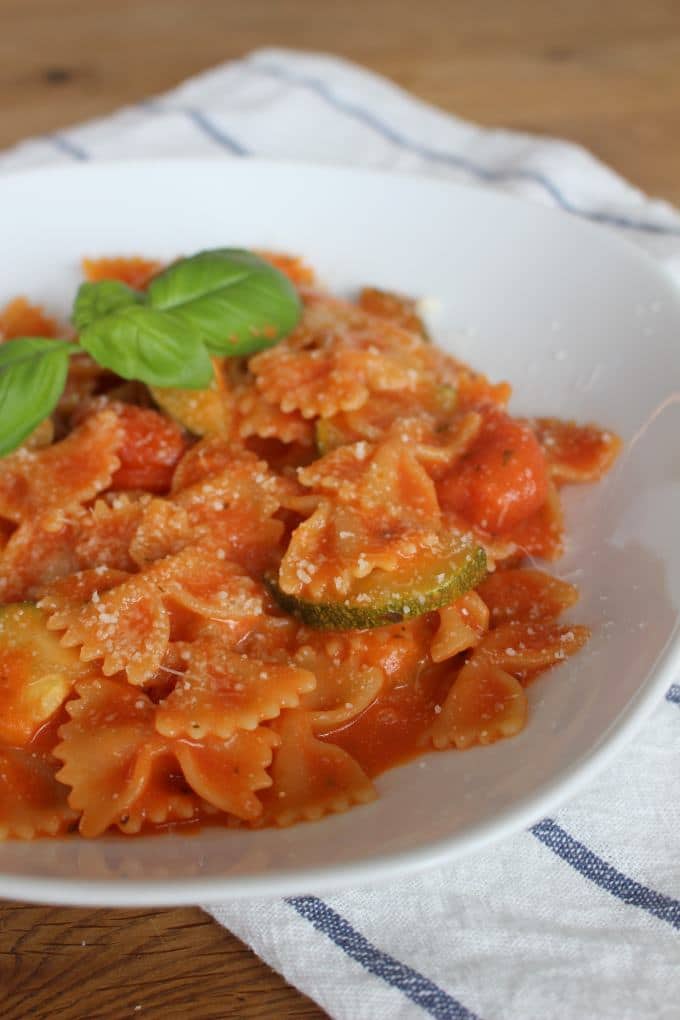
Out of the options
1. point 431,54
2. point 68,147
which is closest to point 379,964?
point 68,147

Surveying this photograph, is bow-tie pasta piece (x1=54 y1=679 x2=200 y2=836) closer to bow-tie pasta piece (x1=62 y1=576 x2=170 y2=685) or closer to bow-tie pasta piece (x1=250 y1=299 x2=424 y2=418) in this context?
bow-tie pasta piece (x1=62 y1=576 x2=170 y2=685)

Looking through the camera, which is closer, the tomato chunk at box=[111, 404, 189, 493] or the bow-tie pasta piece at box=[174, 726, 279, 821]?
the bow-tie pasta piece at box=[174, 726, 279, 821]

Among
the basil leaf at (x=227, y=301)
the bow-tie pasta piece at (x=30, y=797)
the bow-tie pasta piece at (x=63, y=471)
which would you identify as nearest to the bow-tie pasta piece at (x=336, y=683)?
the bow-tie pasta piece at (x=30, y=797)

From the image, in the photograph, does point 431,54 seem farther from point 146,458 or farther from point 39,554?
point 39,554

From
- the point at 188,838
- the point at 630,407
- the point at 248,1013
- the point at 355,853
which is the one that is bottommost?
the point at 248,1013

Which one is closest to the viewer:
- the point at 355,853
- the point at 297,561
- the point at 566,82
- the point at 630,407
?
the point at 355,853

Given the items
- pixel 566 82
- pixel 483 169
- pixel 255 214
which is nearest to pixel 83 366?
pixel 255 214

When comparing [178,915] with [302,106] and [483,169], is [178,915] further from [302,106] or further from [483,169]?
[302,106]

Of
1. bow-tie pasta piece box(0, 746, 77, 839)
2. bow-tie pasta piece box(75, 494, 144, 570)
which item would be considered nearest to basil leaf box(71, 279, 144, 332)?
bow-tie pasta piece box(75, 494, 144, 570)
